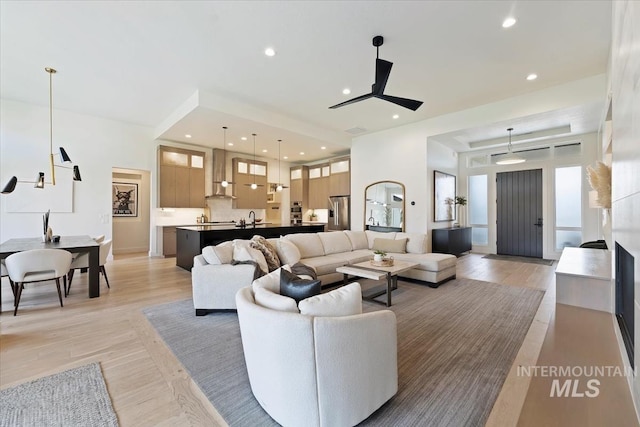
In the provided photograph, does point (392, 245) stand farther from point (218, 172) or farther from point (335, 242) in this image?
point (218, 172)

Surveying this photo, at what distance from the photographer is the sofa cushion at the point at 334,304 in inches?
61.2

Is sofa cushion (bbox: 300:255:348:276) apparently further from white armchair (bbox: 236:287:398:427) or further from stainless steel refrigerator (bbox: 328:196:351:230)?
stainless steel refrigerator (bbox: 328:196:351:230)

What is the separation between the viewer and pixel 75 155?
240 inches

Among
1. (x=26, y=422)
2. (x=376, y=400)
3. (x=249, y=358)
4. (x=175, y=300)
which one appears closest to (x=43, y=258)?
(x=175, y=300)

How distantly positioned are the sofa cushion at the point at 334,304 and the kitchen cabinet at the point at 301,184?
26.7 feet

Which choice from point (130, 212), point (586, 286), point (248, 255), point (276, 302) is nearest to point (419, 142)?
point (586, 286)

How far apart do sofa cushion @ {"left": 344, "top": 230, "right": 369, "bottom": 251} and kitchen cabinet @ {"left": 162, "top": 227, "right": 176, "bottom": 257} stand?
15.7 feet

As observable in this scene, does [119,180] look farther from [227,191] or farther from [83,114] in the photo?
[227,191]

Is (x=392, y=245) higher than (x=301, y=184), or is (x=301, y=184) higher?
(x=301, y=184)

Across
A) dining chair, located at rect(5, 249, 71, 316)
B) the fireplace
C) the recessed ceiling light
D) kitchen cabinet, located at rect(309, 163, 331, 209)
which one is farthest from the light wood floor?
kitchen cabinet, located at rect(309, 163, 331, 209)

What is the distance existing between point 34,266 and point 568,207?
10.00m

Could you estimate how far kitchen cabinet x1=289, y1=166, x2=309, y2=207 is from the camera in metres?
9.74

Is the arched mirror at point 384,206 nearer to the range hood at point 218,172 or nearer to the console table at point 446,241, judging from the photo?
the console table at point 446,241

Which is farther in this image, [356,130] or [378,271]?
[356,130]
